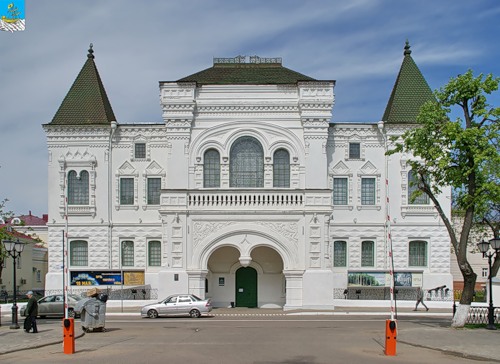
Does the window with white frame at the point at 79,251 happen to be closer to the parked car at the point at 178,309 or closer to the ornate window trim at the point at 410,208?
the parked car at the point at 178,309

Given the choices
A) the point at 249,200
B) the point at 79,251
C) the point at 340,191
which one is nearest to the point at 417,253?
the point at 340,191

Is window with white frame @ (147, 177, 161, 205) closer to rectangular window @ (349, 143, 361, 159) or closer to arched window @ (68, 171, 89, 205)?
arched window @ (68, 171, 89, 205)

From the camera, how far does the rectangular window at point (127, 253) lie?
4331 cm

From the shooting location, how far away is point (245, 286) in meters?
41.2

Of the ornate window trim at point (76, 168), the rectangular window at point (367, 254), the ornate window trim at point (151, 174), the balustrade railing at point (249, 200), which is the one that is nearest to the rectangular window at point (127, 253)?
the ornate window trim at point (151, 174)

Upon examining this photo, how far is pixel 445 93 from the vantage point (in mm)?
27953

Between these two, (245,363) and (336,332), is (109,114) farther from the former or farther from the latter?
(245,363)

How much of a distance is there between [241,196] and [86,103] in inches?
510

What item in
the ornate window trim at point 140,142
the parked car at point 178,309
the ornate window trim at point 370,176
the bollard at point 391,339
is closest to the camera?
the bollard at point 391,339

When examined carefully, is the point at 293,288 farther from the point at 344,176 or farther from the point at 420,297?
the point at 344,176

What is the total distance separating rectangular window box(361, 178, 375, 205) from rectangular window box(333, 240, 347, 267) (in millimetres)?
2871

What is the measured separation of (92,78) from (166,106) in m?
7.96

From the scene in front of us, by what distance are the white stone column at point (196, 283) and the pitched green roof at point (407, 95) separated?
15.2 metres

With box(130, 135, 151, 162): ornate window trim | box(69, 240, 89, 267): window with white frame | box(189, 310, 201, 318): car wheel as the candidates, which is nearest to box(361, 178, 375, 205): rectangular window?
box(130, 135, 151, 162): ornate window trim
